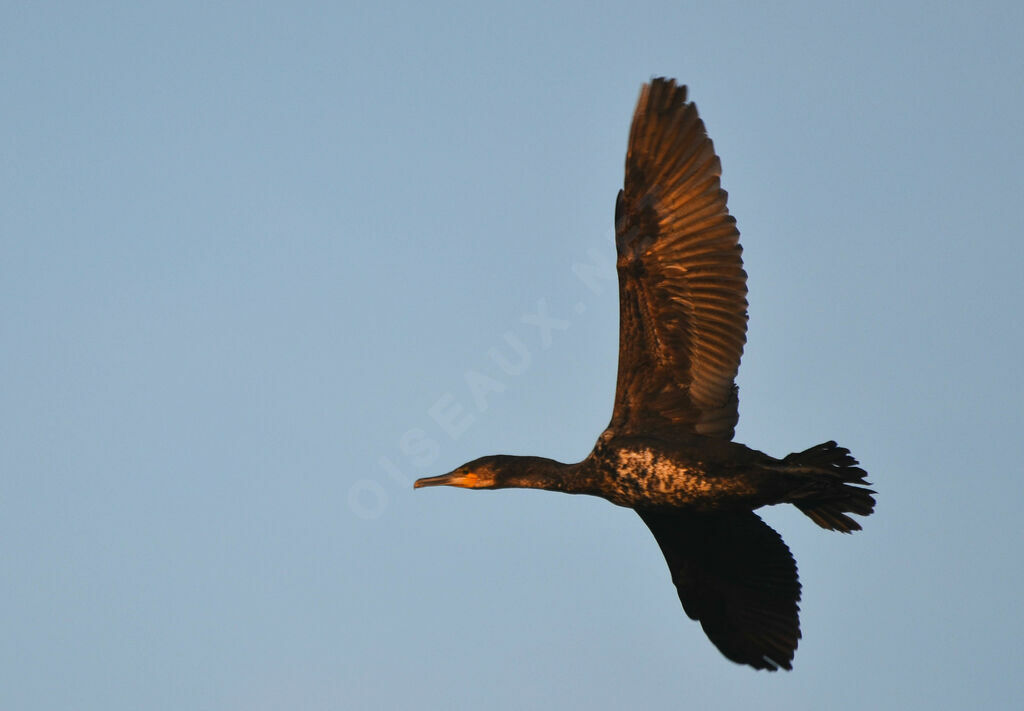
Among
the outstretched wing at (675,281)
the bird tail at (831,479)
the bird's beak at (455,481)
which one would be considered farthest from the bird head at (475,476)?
the bird tail at (831,479)

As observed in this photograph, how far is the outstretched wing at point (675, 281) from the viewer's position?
952 cm

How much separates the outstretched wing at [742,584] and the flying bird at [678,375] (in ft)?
1.47

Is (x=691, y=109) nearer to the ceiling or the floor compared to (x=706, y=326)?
nearer to the ceiling

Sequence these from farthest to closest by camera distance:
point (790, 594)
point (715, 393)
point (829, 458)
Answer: point (790, 594) → point (715, 393) → point (829, 458)

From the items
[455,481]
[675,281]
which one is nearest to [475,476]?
[455,481]

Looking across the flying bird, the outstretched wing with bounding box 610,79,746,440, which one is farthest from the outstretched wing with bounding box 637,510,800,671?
the outstretched wing with bounding box 610,79,746,440

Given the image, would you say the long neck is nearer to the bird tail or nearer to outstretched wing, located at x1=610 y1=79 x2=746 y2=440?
outstretched wing, located at x1=610 y1=79 x2=746 y2=440

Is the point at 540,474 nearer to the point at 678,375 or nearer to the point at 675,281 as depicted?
the point at 678,375

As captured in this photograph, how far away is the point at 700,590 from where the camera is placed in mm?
10953

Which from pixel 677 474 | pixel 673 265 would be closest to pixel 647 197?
pixel 673 265

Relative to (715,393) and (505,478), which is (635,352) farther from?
(505,478)

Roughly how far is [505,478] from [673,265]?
2.04 m

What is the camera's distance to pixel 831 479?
9352mm

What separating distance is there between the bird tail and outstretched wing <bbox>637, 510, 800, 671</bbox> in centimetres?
111
